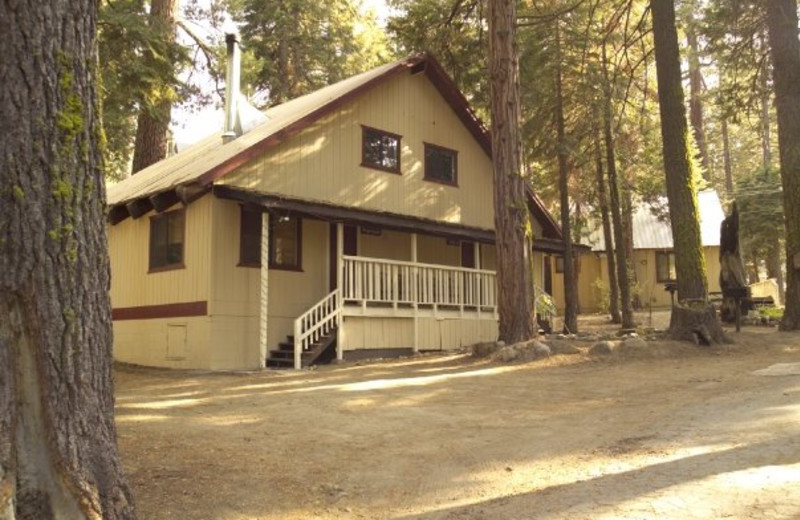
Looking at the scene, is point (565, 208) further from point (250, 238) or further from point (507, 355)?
point (250, 238)

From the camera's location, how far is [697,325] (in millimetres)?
11562

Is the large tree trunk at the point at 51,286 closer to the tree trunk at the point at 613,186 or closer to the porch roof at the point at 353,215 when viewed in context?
the porch roof at the point at 353,215

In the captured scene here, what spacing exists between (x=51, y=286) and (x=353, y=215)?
1096 cm

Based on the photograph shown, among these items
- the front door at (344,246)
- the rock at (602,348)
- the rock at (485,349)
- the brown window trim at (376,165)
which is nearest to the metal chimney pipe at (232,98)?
the brown window trim at (376,165)

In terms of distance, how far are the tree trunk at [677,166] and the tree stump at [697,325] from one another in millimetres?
389

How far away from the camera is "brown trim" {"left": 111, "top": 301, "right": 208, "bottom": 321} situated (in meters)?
13.6

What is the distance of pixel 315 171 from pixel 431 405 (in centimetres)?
836

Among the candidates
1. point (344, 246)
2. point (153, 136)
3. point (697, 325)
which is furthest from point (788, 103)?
point (153, 136)

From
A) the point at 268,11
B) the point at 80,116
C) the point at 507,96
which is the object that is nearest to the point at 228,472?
the point at 80,116

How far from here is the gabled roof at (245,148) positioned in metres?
12.9

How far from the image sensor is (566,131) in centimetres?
2128

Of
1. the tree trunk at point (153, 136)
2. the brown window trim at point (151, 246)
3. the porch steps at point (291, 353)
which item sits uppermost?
the tree trunk at point (153, 136)

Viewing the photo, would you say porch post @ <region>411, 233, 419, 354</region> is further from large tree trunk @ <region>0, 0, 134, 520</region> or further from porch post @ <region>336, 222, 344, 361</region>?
large tree trunk @ <region>0, 0, 134, 520</region>

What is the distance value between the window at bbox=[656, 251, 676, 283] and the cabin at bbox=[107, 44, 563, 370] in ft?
54.0
